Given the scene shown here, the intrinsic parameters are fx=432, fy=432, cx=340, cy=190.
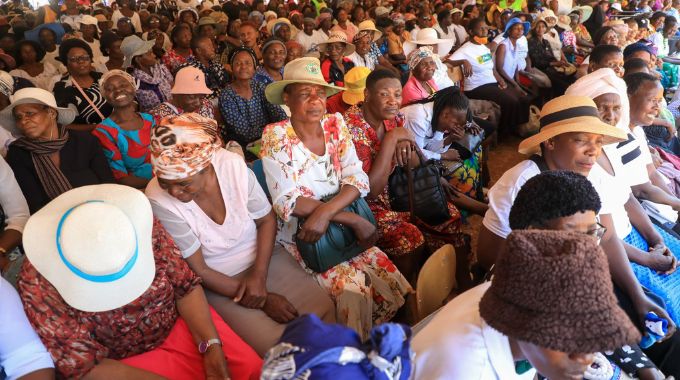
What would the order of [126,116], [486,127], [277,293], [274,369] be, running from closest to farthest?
[274,369]
[277,293]
[126,116]
[486,127]

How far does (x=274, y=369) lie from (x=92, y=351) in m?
0.91

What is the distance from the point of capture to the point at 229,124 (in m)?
3.62

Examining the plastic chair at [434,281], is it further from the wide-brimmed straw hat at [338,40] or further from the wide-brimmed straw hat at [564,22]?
the wide-brimmed straw hat at [564,22]

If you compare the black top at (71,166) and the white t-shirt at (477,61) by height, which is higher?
the black top at (71,166)

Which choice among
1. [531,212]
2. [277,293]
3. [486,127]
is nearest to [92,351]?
[277,293]

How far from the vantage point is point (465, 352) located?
110 cm

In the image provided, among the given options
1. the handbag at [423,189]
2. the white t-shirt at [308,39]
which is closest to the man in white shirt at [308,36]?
the white t-shirt at [308,39]

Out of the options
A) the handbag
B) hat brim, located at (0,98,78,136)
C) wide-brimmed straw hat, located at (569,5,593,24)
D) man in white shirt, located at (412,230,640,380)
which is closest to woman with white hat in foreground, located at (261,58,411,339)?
the handbag

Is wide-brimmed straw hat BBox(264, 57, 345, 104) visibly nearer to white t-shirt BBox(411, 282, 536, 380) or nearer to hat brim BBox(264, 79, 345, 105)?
hat brim BBox(264, 79, 345, 105)

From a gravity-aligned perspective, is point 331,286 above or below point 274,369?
below

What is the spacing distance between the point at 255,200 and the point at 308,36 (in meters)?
5.09

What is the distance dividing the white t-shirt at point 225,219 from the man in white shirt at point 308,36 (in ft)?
15.3

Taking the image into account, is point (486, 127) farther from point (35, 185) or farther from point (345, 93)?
point (35, 185)

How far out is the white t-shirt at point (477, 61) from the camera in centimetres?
532
